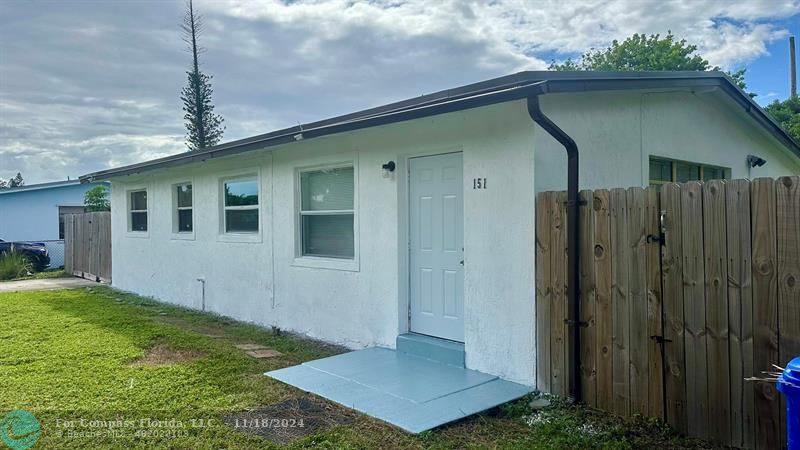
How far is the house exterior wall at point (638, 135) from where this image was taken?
5.05 meters

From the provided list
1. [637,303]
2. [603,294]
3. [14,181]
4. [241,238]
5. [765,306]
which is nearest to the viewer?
[765,306]

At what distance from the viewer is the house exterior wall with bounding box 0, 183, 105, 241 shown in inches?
907

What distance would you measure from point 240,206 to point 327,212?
8.32ft

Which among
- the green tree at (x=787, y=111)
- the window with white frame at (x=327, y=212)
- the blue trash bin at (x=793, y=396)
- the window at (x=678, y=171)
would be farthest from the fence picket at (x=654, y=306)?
the green tree at (x=787, y=111)

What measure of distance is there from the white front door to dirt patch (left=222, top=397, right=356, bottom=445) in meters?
1.77

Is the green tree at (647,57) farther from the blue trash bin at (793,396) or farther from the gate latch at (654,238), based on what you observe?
the blue trash bin at (793,396)

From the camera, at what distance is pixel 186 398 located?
15.9 feet

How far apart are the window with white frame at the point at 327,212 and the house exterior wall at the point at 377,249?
177 millimetres

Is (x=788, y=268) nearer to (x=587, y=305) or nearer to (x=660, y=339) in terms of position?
(x=660, y=339)

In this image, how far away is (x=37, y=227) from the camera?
2348cm

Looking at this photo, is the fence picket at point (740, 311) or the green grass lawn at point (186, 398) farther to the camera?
the green grass lawn at point (186, 398)

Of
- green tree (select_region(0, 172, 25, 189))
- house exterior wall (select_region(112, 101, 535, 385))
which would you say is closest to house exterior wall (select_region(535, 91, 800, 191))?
house exterior wall (select_region(112, 101, 535, 385))

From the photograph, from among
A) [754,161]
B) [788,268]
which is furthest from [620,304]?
[754,161]

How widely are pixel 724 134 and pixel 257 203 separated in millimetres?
7388
